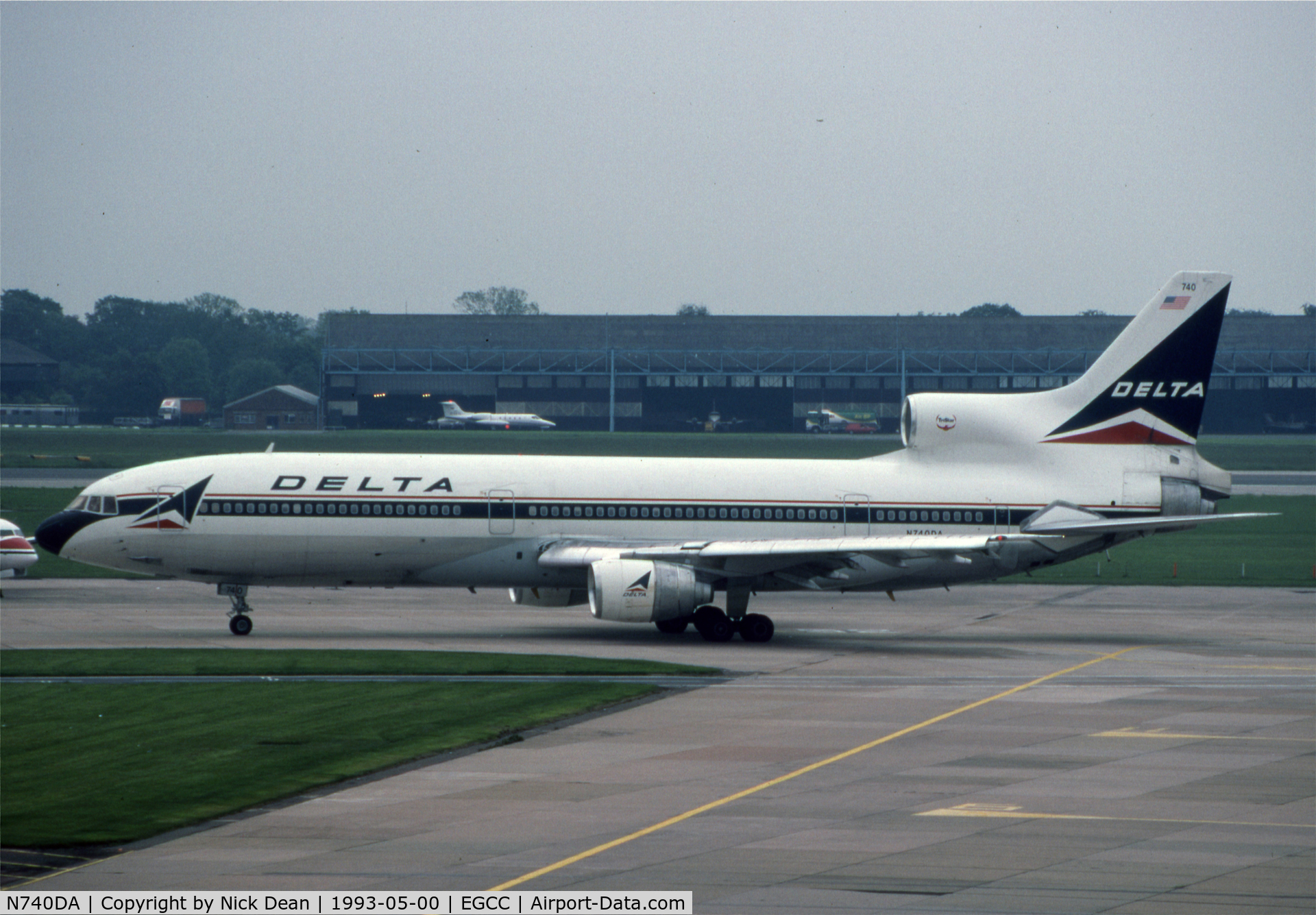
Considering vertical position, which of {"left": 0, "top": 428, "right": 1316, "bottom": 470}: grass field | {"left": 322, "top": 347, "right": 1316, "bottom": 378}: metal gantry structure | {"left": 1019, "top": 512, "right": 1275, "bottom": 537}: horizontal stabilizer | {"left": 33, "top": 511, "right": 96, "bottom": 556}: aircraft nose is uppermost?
{"left": 322, "top": 347, "right": 1316, "bottom": 378}: metal gantry structure

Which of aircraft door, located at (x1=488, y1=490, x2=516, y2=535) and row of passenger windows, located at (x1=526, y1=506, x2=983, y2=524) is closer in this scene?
aircraft door, located at (x1=488, y1=490, x2=516, y2=535)

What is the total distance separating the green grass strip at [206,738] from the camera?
19.0 metres

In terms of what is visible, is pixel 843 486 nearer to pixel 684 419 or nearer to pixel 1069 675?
pixel 1069 675

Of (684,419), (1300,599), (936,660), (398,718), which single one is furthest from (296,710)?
(684,419)

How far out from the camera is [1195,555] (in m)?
62.5

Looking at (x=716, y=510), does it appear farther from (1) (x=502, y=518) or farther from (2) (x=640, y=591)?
(1) (x=502, y=518)

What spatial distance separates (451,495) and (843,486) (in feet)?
34.7

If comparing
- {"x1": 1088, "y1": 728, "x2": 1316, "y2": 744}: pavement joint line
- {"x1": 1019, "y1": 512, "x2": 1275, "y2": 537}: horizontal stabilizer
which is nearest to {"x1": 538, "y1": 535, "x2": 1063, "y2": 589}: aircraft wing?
{"x1": 1019, "y1": 512, "x2": 1275, "y2": 537}: horizontal stabilizer

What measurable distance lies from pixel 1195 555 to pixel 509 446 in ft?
203

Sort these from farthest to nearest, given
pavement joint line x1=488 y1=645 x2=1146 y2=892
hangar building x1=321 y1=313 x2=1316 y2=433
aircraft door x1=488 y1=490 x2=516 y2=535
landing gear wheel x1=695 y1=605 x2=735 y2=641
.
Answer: hangar building x1=321 y1=313 x2=1316 y2=433 < aircraft door x1=488 y1=490 x2=516 y2=535 < landing gear wheel x1=695 y1=605 x2=735 y2=641 < pavement joint line x1=488 y1=645 x2=1146 y2=892

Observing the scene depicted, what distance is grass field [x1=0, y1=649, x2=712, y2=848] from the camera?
19.3 metres

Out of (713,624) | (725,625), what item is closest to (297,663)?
(713,624)

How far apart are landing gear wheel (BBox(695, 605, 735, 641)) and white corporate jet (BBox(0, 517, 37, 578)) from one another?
21.0 meters

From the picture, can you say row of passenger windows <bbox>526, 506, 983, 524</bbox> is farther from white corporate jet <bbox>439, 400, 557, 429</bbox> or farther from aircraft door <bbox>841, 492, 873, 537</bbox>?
white corporate jet <bbox>439, 400, 557, 429</bbox>
